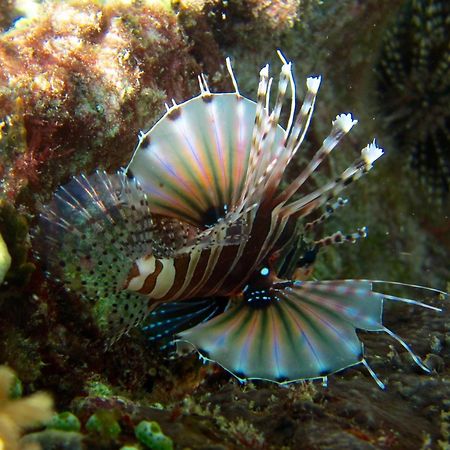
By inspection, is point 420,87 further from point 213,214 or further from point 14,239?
point 14,239

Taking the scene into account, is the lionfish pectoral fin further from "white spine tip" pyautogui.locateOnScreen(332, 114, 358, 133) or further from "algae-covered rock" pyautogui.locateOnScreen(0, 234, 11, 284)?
"algae-covered rock" pyautogui.locateOnScreen(0, 234, 11, 284)

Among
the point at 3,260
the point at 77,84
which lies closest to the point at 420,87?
the point at 77,84

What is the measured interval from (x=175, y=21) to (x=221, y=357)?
215cm

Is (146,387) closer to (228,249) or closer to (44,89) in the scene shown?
(228,249)

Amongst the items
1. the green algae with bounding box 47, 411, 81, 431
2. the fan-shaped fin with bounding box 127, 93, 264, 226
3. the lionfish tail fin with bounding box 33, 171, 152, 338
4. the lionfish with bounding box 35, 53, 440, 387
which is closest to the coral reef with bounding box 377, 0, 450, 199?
the lionfish with bounding box 35, 53, 440, 387

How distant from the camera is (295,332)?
2.76 m

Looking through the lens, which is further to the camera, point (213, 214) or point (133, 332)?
point (213, 214)

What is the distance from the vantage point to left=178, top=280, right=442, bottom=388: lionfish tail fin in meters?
2.59

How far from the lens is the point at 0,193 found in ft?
7.61

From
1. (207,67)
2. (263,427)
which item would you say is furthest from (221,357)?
(207,67)

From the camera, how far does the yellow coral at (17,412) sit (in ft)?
5.44

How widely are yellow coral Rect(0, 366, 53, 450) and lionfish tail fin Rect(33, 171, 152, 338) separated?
22.8 inches

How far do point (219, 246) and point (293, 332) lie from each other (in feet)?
2.20

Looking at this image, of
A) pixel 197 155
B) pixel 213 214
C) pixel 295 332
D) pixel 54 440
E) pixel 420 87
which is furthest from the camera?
pixel 420 87
